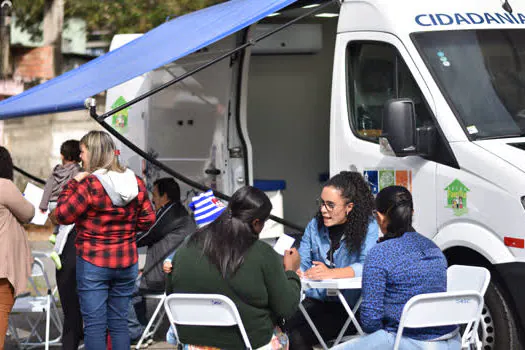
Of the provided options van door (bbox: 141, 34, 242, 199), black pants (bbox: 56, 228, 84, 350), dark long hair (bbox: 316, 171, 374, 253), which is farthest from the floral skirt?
van door (bbox: 141, 34, 242, 199)

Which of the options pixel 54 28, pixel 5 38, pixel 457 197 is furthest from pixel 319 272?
pixel 5 38

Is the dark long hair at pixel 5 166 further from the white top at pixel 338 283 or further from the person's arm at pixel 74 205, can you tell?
the white top at pixel 338 283

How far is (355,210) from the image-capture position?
195 inches

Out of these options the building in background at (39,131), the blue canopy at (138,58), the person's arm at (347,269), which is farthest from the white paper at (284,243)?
the building in background at (39,131)

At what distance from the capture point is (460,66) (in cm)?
580

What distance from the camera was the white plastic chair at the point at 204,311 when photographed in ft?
12.9

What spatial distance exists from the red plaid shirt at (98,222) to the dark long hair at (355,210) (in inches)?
53.9

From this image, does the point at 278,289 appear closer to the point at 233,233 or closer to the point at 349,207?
the point at 233,233

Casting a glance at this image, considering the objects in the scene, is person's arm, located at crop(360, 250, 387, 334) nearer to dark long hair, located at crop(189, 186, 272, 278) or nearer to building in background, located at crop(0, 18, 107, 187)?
dark long hair, located at crop(189, 186, 272, 278)

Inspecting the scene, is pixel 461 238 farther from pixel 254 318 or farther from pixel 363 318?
pixel 254 318

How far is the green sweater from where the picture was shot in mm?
3959

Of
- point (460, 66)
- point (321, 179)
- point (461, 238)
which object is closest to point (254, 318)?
point (461, 238)

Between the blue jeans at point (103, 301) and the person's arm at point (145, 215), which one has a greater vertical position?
the person's arm at point (145, 215)

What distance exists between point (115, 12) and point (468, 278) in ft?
32.3
